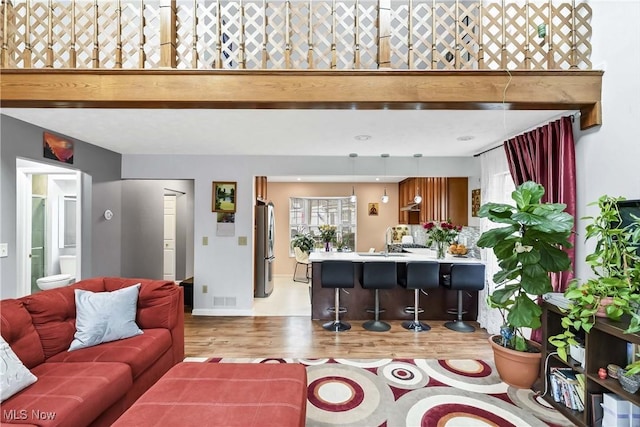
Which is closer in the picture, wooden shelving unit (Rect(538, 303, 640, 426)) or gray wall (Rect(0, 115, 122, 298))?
wooden shelving unit (Rect(538, 303, 640, 426))

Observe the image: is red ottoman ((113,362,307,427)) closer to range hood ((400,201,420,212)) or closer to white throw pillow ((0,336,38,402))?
white throw pillow ((0,336,38,402))

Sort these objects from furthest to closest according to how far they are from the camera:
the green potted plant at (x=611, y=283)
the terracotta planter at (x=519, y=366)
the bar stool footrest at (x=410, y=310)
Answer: the bar stool footrest at (x=410, y=310), the terracotta planter at (x=519, y=366), the green potted plant at (x=611, y=283)

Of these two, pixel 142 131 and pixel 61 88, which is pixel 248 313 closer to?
pixel 142 131

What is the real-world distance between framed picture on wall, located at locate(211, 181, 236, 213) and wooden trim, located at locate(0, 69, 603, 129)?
2.16 m

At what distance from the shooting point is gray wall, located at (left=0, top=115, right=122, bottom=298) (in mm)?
2752

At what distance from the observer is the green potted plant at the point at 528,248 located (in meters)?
2.11

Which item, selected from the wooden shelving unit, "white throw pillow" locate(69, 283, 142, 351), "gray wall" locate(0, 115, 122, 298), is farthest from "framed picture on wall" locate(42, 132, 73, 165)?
the wooden shelving unit

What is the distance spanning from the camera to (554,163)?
2.73 meters

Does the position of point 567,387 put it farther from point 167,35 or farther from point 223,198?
point 223,198

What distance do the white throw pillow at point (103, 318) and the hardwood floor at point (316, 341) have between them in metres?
0.98

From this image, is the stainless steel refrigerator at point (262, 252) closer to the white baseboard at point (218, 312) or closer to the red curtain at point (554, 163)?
the white baseboard at point (218, 312)

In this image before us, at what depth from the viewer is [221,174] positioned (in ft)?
14.8

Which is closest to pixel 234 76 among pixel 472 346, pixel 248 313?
pixel 248 313

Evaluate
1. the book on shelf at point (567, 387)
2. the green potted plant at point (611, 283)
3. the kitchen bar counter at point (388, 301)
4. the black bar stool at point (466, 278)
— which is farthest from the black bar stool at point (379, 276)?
the green potted plant at point (611, 283)
